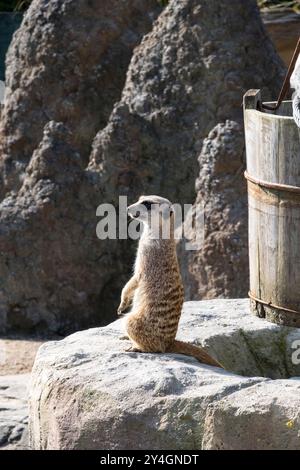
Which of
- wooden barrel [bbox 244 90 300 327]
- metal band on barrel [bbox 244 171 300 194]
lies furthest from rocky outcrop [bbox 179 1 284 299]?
metal band on barrel [bbox 244 171 300 194]

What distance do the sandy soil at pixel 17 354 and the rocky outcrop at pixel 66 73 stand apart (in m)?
1.30

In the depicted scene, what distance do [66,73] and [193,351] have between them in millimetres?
4172

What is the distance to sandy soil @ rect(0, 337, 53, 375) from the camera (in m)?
7.55

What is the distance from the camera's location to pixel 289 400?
436cm

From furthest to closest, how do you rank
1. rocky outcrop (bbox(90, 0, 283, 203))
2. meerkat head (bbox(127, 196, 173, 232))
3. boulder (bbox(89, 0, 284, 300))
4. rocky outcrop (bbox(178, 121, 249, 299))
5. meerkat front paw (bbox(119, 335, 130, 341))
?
rocky outcrop (bbox(90, 0, 283, 203))
boulder (bbox(89, 0, 284, 300))
rocky outcrop (bbox(178, 121, 249, 299))
meerkat front paw (bbox(119, 335, 130, 341))
meerkat head (bbox(127, 196, 173, 232))

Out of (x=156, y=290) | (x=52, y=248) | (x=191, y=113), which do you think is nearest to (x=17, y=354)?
(x=52, y=248)

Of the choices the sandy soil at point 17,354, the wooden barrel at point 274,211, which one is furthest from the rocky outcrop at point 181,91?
the wooden barrel at point 274,211

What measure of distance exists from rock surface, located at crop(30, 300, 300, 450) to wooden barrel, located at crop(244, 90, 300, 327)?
77 centimetres

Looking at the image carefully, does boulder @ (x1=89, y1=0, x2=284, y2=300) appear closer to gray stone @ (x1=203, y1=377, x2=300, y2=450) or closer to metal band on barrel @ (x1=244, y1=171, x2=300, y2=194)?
metal band on barrel @ (x1=244, y1=171, x2=300, y2=194)

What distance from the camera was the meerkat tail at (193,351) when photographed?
4.98 m

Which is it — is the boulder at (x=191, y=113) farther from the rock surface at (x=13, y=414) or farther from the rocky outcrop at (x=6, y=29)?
the rocky outcrop at (x=6, y=29)

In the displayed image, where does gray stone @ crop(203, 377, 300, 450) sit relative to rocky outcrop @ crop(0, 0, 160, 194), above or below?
below

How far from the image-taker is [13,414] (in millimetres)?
5953

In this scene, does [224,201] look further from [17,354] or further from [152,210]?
[152,210]
